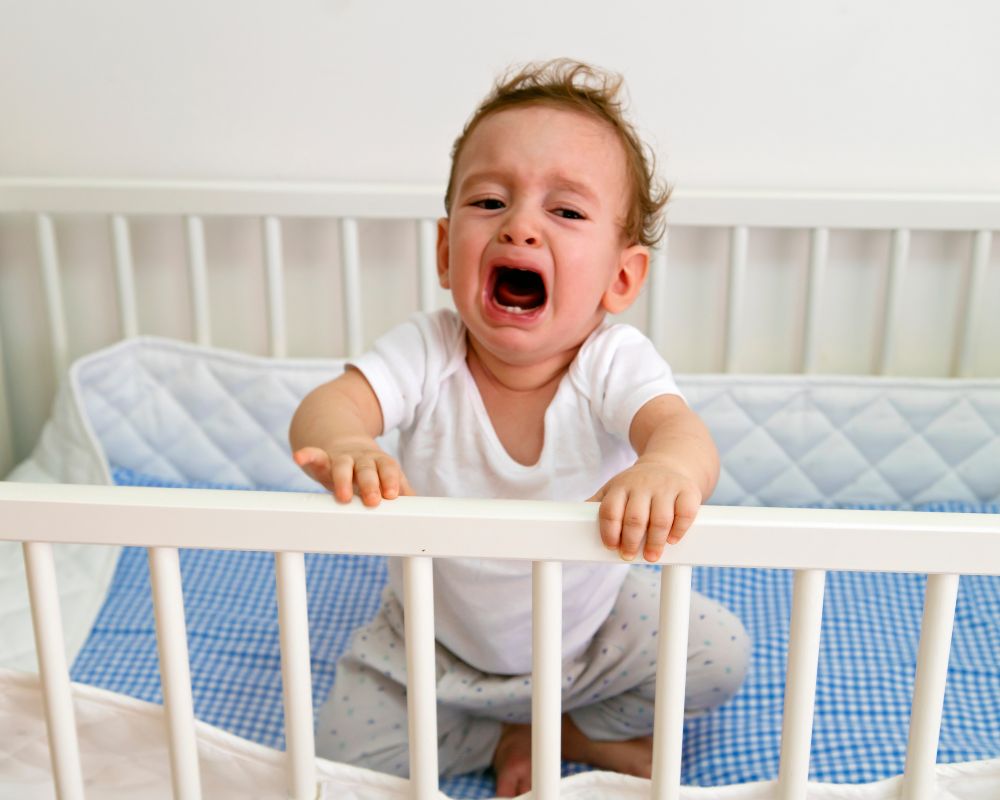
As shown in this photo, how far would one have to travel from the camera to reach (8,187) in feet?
4.26

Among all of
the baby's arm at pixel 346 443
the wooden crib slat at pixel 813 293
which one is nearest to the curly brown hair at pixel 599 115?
the baby's arm at pixel 346 443

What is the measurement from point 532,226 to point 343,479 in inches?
10.3

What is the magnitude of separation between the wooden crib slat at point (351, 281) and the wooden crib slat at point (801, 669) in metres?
0.88

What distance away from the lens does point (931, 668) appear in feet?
1.78

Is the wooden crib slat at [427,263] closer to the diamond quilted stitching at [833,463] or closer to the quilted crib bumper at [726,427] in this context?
the quilted crib bumper at [726,427]

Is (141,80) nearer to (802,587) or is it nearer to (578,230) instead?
(578,230)

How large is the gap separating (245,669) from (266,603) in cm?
12

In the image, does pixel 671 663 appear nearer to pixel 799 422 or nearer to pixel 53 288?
pixel 799 422

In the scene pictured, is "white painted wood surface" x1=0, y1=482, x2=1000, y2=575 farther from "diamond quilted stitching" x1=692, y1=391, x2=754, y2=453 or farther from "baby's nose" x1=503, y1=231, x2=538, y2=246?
"diamond quilted stitching" x1=692, y1=391, x2=754, y2=453

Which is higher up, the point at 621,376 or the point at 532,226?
the point at 532,226

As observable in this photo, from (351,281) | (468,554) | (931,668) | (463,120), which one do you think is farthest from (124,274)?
(931,668)

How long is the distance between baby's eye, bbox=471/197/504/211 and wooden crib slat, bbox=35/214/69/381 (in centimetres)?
76

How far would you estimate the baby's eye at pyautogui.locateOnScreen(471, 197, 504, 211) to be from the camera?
0.78m

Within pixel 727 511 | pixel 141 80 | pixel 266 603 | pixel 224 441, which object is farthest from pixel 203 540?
pixel 141 80
